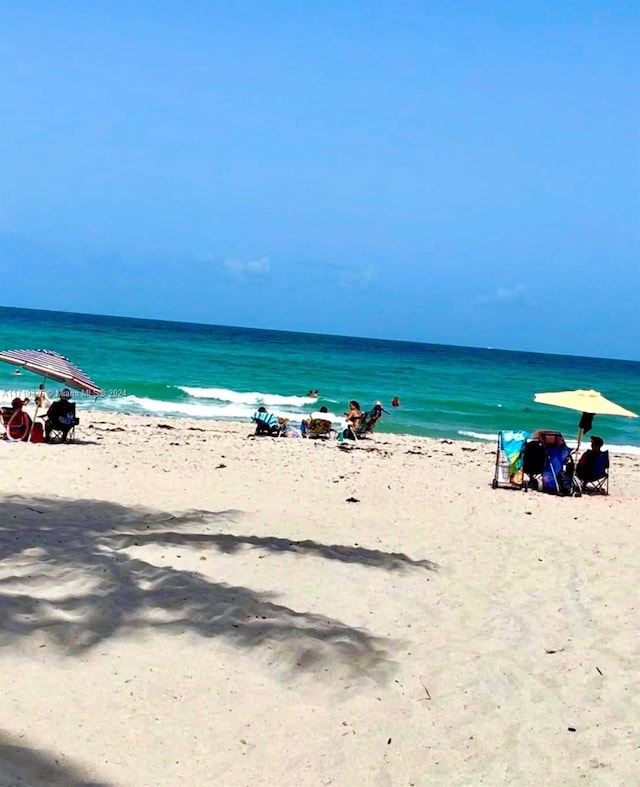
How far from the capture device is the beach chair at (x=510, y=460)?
11.8 m

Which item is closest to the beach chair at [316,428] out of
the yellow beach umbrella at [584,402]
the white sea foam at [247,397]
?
the yellow beach umbrella at [584,402]

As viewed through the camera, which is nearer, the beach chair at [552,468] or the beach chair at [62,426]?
the beach chair at [552,468]

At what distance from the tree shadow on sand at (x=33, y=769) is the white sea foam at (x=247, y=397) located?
975 inches

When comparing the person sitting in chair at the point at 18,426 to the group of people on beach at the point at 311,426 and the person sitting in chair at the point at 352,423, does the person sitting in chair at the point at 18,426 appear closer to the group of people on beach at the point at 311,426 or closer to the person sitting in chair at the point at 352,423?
the group of people on beach at the point at 311,426

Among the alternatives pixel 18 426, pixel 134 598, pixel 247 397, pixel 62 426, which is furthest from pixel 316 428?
pixel 247 397

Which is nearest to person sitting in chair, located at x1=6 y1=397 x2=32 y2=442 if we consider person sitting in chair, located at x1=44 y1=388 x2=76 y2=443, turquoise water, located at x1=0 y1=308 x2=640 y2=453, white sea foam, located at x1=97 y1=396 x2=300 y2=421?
person sitting in chair, located at x1=44 y1=388 x2=76 y2=443

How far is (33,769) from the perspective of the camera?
3.19 m

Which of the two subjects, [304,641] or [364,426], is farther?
[364,426]

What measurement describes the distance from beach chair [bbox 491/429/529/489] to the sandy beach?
7.31 ft

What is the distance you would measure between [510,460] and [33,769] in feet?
32.2

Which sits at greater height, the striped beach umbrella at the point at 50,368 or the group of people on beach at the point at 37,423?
the striped beach umbrella at the point at 50,368

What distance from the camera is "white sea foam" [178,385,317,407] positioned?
2880cm

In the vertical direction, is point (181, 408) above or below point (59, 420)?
below

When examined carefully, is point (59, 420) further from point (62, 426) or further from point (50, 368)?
point (50, 368)
